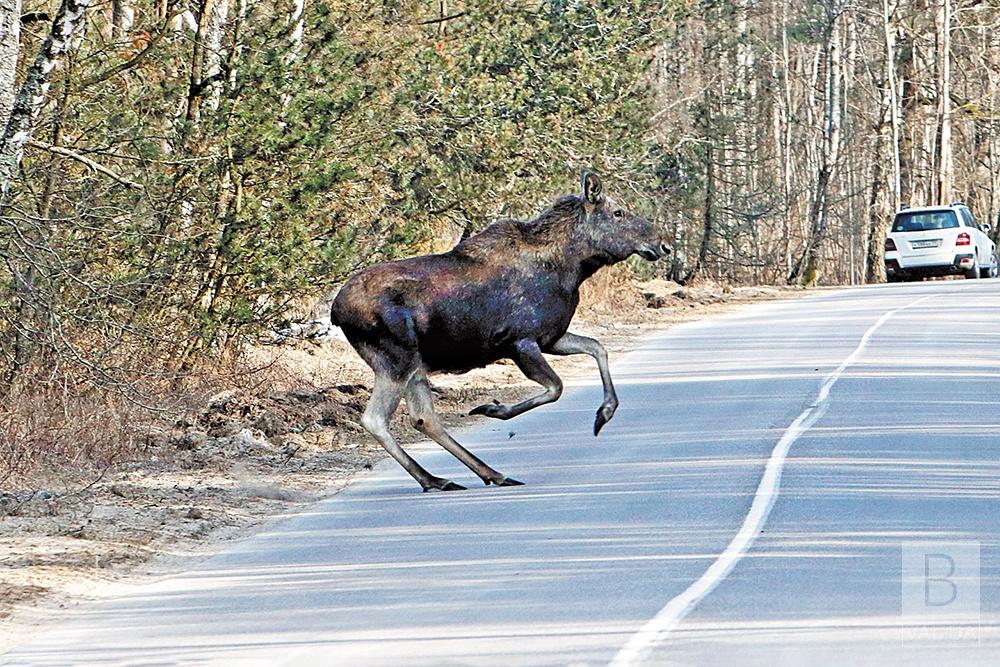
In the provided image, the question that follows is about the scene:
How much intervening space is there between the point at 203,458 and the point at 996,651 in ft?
31.1

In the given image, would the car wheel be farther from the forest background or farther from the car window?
the forest background

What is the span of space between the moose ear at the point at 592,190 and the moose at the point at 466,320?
38cm

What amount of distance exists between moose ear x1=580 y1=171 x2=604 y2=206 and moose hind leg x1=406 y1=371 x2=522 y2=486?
1.85 meters

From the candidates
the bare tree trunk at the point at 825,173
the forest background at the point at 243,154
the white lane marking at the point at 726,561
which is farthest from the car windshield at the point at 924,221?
the white lane marking at the point at 726,561

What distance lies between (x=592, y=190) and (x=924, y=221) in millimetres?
30697

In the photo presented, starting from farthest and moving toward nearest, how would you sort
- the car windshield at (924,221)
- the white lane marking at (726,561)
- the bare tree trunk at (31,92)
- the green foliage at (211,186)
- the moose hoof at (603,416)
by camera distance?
the car windshield at (924,221) → the green foliage at (211,186) → the bare tree trunk at (31,92) → the moose hoof at (603,416) → the white lane marking at (726,561)

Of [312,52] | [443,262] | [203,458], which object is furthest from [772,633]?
[312,52]

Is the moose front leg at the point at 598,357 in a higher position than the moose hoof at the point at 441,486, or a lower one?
higher

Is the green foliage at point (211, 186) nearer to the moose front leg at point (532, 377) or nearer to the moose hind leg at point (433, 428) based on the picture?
the moose hind leg at point (433, 428)

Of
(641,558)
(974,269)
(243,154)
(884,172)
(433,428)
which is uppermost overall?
(243,154)

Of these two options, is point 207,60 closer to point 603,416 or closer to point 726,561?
point 603,416

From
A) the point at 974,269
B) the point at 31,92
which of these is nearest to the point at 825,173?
the point at 974,269

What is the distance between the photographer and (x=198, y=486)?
14297 mm

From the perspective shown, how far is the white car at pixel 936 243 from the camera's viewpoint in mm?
42719
